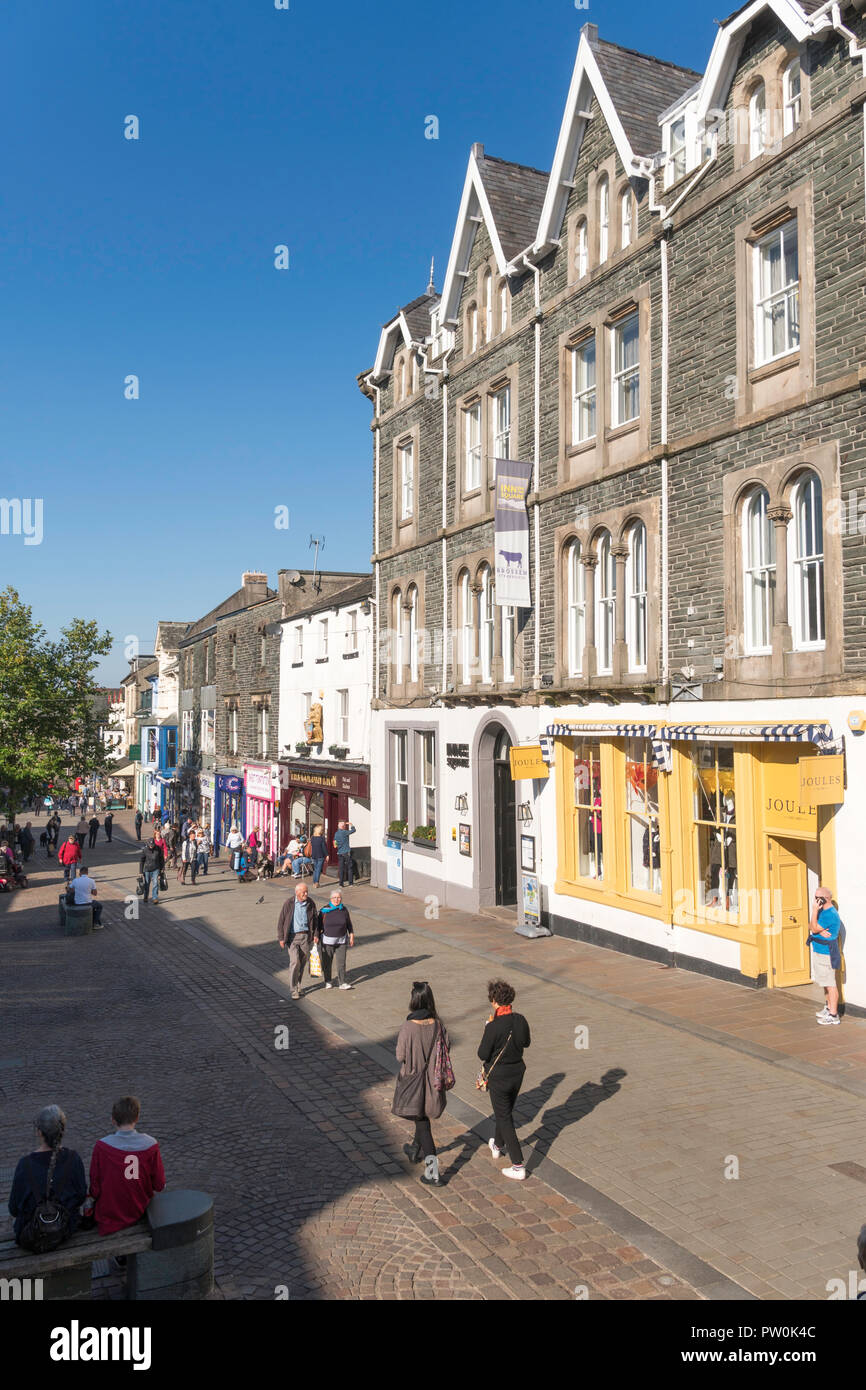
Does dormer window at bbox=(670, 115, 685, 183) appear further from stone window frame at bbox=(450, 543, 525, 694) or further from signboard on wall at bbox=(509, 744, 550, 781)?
signboard on wall at bbox=(509, 744, 550, 781)

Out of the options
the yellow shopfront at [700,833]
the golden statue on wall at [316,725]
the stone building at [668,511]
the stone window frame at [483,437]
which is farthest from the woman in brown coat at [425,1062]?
the golden statue on wall at [316,725]

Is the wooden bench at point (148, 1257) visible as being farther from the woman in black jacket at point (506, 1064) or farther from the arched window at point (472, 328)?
the arched window at point (472, 328)

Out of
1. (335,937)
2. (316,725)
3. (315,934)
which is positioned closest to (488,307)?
(315,934)

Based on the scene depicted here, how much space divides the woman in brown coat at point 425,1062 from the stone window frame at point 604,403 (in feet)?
Result: 35.5

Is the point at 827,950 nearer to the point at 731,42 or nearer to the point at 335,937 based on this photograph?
the point at 335,937

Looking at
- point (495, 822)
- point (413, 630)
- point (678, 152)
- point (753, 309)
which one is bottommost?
point (495, 822)

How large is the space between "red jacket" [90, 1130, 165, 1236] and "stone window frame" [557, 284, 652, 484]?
13129 millimetres

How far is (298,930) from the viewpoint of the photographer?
15039 millimetres

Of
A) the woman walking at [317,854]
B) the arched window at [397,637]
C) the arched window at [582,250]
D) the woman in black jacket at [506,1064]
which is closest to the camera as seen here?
the woman in black jacket at [506,1064]

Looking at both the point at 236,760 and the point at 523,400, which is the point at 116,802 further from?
the point at 523,400

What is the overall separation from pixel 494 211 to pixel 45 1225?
2157 cm

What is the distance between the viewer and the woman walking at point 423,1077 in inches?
323

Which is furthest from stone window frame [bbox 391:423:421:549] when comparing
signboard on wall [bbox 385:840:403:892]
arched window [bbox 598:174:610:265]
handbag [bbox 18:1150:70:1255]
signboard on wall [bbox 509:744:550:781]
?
handbag [bbox 18:1150:70:1255]

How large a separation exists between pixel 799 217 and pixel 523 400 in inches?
312
